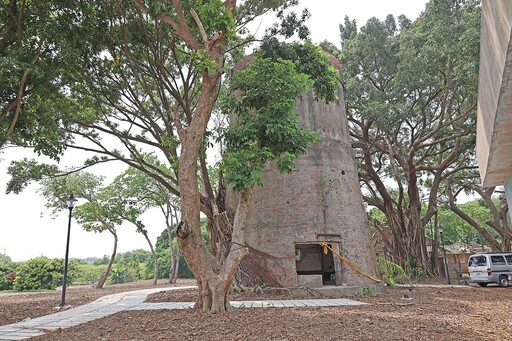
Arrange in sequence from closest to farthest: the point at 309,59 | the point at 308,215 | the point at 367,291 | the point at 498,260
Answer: the point at 309,59 → the point at 367,291 → the point at 308,215 → the point at 498,260

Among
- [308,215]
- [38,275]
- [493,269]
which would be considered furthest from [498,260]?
[38,275]

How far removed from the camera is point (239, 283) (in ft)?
38.9

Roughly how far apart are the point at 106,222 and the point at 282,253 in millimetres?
16632

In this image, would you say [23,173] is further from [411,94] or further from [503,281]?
[503,281]

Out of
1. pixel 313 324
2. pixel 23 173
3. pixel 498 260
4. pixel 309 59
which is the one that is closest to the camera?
pixel 313 324

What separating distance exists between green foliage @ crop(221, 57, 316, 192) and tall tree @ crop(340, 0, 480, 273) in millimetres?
7531

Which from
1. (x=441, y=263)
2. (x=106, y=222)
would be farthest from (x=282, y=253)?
(x=106, y=222)

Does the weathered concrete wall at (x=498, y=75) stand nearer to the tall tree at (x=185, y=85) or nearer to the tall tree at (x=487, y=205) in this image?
the tall tree at (x=185, y=85)

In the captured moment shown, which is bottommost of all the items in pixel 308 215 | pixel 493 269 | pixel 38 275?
pixel 493 269

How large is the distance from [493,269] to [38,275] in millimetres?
28527

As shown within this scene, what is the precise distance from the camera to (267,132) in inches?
317

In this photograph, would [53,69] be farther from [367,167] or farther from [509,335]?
[367,167]

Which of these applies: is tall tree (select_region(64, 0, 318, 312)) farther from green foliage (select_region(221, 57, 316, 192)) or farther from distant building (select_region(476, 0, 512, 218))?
distant building (select_region(476, 0, 512, 218))

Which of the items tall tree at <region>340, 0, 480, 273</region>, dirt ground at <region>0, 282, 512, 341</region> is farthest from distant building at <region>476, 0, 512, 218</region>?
tall tree at <region>340, 0, 480, 273</region>
